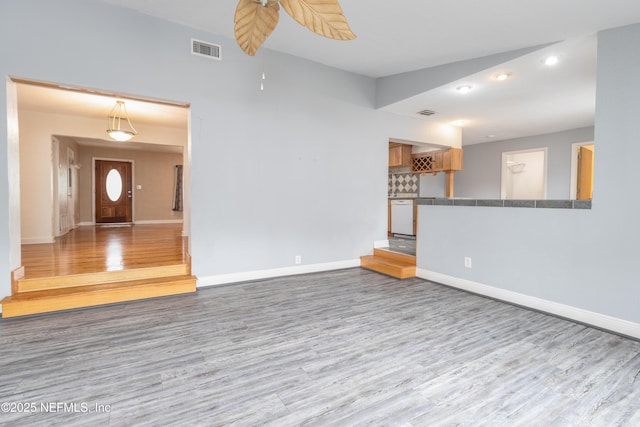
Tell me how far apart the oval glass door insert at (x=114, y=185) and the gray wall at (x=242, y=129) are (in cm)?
726

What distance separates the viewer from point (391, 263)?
4730 mm

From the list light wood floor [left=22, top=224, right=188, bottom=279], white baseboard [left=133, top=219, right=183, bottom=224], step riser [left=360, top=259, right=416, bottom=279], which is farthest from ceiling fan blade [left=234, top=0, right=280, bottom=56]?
white baseboard [left=133, top=219, right=183, bottom=224]

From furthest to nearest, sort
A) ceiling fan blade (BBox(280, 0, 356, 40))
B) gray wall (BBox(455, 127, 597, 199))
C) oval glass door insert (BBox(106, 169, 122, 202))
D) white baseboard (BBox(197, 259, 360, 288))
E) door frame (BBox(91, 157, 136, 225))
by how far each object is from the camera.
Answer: oval glass door insert (BBox(106, 169, 122, 202))
door frame (BBox(91, 157, 136, 225))
gray wall (BBox(455, 127, 597, 199))
white baseboard (BBox(197, 259, 360, 288))
ceiling fan blade (BBox(280, 0, 356, 40))

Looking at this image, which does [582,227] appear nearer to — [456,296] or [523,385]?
[456,296]

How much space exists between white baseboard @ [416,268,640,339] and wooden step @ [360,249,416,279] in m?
0.35

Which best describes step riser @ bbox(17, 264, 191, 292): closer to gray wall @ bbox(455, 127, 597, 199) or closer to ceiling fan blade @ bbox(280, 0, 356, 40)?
ceiling fan blade @ bbox(280, 0, 356, 40)

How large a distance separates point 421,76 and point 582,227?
271 cm

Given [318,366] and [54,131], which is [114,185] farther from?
[318,366]

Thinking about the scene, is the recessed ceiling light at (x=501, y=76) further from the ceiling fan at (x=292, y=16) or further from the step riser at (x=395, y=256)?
the ceiling fan at (x=292, y=16)

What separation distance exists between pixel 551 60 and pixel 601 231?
1.90 meters

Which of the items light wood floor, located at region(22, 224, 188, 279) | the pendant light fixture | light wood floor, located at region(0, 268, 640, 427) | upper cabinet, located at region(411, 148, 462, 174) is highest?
the pendant light fixture

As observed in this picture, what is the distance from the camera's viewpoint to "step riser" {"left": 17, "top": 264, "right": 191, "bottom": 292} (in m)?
3.16

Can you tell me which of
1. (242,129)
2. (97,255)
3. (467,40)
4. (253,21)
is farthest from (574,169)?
(97,255)

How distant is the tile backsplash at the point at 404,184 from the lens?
797cm
